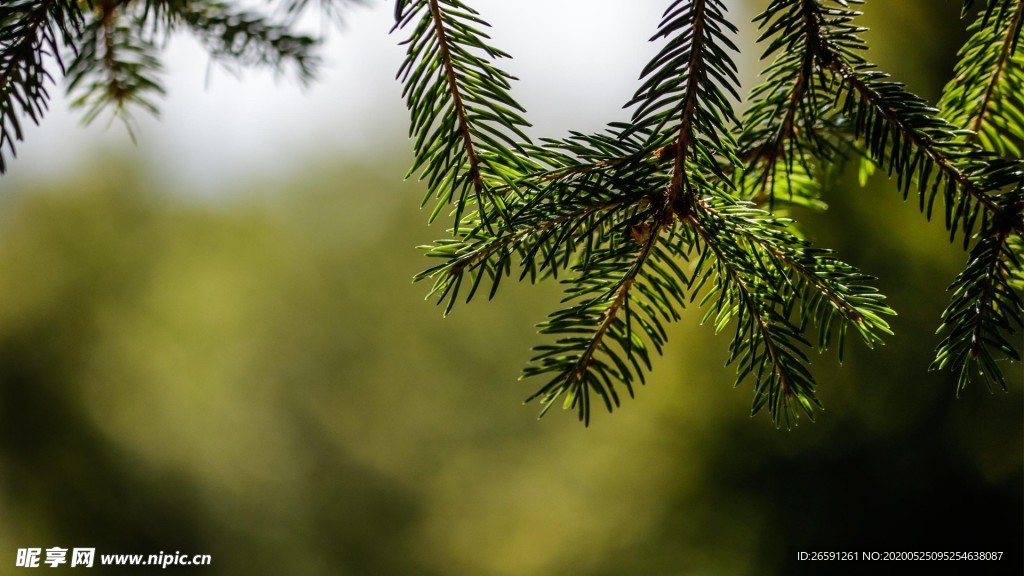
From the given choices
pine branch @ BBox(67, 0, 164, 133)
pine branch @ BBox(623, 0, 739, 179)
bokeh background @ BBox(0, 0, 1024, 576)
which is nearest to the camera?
pine branch @ BBox(623, 0, 739, 179)

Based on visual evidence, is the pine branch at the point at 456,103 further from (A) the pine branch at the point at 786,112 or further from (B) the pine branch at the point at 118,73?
(B) the pine branch at the point at 118,73

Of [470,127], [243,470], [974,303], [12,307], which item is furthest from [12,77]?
[12,307]

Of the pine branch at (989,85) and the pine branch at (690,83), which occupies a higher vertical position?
the pine branch at (989,85)

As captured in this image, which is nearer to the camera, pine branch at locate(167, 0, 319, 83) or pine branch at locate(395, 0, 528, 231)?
pine branch at locate(395, 0, 528, 231)

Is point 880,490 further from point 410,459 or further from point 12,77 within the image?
point 410,459

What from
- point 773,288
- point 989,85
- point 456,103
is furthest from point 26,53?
point 989,85

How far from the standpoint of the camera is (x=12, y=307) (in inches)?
90.4

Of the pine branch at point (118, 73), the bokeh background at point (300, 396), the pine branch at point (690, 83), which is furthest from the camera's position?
the bokeh background at point (300, 396)

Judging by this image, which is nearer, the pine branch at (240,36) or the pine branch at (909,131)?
the pine branch at (909,131)

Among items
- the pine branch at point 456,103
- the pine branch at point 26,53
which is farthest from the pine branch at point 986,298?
the pine branch at point 26,53

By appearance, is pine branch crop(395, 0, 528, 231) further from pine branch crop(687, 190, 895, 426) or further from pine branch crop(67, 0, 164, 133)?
pine branch crop(67, 0, 164, 133)

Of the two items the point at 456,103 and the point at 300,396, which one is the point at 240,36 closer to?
the point at 456,103

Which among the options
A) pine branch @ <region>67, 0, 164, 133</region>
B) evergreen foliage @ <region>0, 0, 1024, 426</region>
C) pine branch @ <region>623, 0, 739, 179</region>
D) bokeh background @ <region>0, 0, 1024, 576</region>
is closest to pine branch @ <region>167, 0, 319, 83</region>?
pine branch @ <region>67, 0, 164, 133</region>

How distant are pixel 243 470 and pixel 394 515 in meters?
0.63
